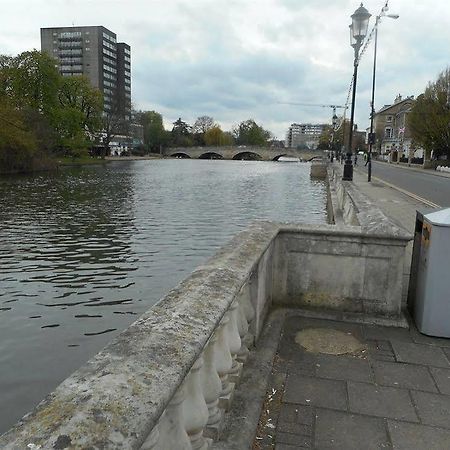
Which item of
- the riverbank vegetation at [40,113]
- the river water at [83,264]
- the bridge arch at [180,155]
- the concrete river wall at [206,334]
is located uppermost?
the riverbank vegetation at [40,113]

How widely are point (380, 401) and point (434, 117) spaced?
5244 cm

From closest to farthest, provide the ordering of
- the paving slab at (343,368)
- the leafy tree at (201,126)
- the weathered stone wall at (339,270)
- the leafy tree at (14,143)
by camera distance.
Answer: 1. the paving slab at (343,368)
2. the weathered stone wall at (339,270)
3. the leafy tree at (14,143)
4. the leafy tree at (201,126)

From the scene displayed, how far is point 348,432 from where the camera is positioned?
8.81 feet

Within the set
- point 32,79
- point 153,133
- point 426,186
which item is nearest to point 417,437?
point 426,186

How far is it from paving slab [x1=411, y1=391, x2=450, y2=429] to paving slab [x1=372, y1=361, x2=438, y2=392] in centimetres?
10

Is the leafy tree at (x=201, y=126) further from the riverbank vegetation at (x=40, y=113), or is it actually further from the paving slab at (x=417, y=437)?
the paving slab at (x=417, y=437)

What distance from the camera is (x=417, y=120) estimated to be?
51500mm

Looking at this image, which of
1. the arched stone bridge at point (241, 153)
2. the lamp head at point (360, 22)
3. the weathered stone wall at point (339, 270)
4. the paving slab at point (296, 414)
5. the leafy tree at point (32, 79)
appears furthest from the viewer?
the arched stone bridge at point (241, 153)

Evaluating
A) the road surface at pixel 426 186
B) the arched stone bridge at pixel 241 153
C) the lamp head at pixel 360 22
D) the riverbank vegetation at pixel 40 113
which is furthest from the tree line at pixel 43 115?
the lamp head at pixel 360 22

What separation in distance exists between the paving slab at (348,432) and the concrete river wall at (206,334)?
0.56 m

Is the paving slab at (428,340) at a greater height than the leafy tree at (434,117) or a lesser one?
lesser

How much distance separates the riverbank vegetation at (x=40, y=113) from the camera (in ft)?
142

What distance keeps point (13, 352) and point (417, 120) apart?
171 ft

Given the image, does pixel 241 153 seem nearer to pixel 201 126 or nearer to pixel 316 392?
pixel 201 126
